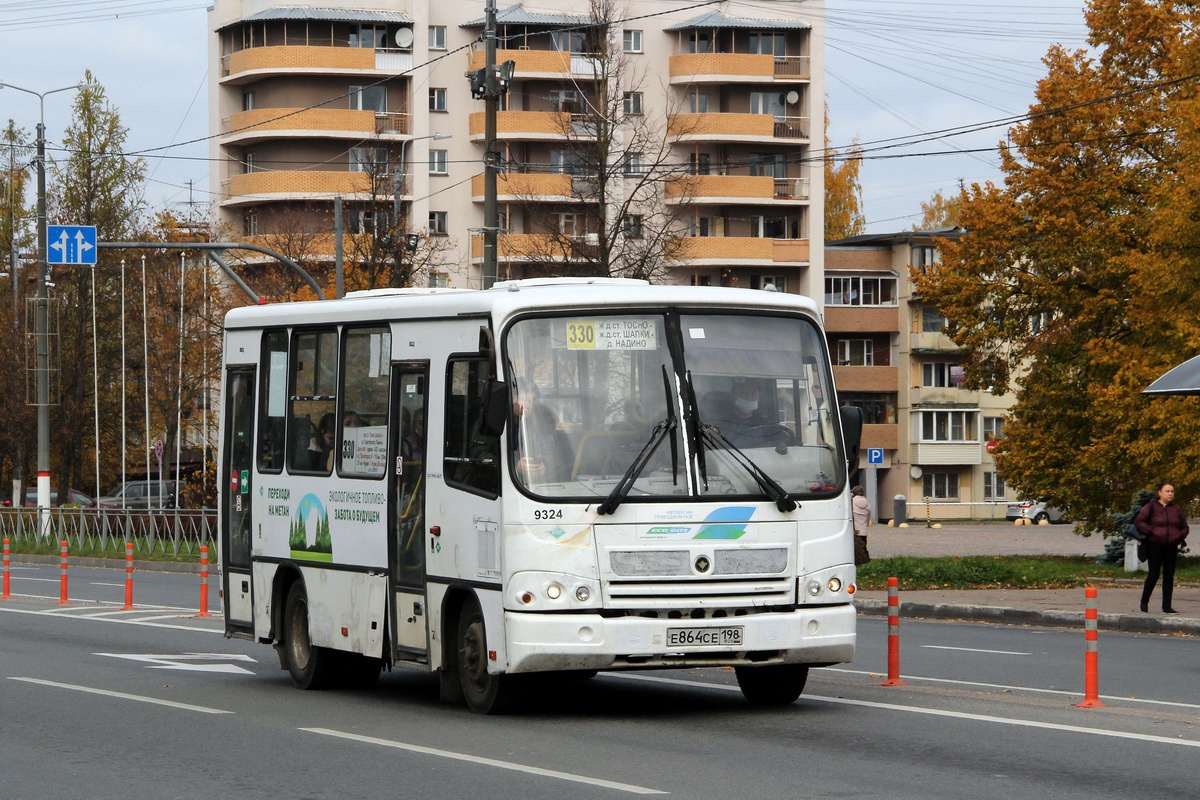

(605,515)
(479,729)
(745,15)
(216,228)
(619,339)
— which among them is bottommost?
(479,729)

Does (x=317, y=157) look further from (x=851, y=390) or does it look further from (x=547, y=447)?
(x=547, y=447)

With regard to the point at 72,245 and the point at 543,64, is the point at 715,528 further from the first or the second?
the point at 543,64

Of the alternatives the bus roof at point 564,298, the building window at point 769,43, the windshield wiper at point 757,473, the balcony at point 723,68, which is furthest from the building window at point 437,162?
the windshield wiper at point 757,473

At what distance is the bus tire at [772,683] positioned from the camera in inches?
514

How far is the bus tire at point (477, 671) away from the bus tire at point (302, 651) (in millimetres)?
2350

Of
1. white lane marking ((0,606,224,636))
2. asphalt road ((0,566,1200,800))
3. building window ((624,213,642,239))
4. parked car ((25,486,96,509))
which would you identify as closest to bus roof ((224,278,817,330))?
asphalt road ((0,566,1200,800))

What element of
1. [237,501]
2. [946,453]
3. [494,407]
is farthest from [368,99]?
[494,407]

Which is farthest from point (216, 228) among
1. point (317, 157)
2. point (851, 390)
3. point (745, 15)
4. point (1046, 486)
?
point (1046, 486)

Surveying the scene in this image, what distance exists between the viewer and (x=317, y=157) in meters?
79.8

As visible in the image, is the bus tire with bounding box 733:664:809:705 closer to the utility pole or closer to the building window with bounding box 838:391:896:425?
the utility pole

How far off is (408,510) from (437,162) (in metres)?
69.7

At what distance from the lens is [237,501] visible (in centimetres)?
1608

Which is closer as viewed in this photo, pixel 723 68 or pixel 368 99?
pixel 368 99

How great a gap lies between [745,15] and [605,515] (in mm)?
72428
